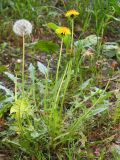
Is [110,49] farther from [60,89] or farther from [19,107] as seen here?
[19,107]

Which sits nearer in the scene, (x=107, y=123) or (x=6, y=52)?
(x=107, y=123)

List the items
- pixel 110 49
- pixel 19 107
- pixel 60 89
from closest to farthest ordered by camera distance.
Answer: pixel 19 107
pixel 60 89
pixel 110 49

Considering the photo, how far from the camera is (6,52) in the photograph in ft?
9.30

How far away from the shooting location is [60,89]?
2172 millimetres

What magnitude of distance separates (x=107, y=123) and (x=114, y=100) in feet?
0.87

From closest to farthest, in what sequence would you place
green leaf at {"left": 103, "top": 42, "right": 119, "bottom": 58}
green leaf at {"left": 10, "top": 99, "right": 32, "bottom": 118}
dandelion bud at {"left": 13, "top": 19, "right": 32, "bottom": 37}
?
green leaf at {"left": 10, "top": 99, "right": 32, "bottom": 118}
dandelion bud at {"left": 13, "top": 19, "right": 32, "bottom": 37}
green leaf at {"left": 103, "top": 42, "right": 119, "bottom": 58}

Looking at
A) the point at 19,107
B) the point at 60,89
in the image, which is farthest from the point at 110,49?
the point at 19,107

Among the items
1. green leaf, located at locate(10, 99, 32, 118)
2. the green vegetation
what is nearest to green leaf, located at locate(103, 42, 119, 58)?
the green vegetation

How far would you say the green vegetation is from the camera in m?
1.93

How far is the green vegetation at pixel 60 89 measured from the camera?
1.93 m

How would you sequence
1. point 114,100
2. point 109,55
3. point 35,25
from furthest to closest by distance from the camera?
point 35,25 → point 109,55 → point 114,100

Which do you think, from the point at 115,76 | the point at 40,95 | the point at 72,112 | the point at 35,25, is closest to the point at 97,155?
the point at 72,112

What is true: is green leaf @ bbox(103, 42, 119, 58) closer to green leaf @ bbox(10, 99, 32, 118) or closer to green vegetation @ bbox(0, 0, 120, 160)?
green vegetation @ bbox(0, 0, 120, 160)

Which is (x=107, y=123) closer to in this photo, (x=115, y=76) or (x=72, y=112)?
(x=72, y=112)
